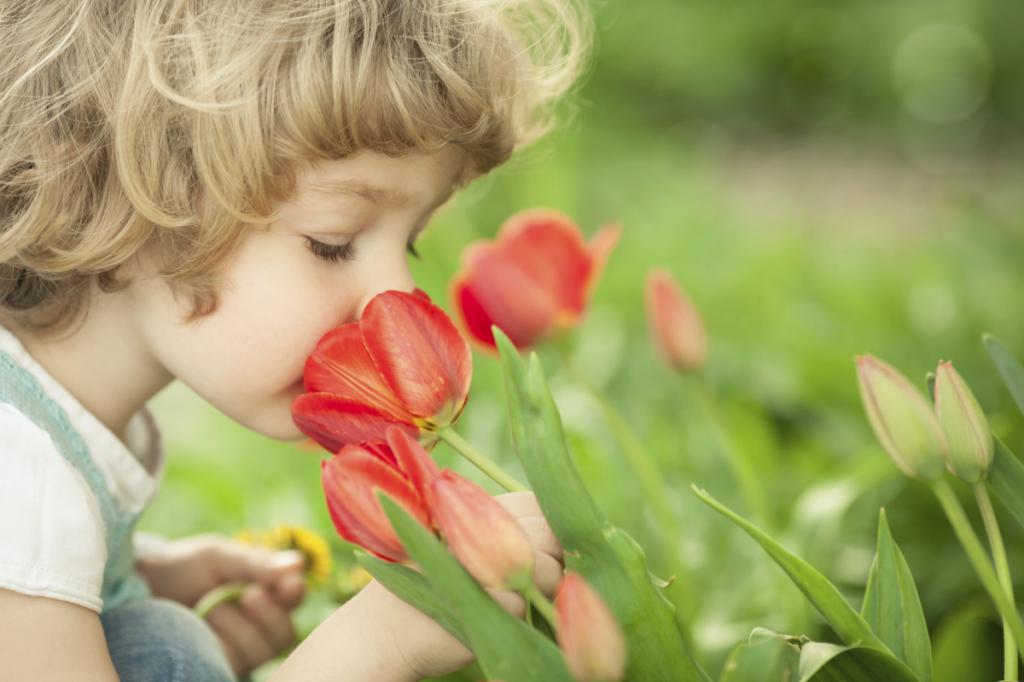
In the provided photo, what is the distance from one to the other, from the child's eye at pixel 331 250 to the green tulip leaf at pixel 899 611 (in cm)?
48

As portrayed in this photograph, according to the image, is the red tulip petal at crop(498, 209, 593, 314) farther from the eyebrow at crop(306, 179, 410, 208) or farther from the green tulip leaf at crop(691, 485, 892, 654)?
the green tulip leaf at crop(691, 485, 892, 654)

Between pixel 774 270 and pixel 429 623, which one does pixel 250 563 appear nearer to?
Answer: pixel 429 623

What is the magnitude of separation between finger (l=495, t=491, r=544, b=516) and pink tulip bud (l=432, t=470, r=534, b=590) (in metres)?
0.15

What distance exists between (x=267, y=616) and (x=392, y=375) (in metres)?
0.61

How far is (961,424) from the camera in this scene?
0.79 metres

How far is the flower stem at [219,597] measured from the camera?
132cm

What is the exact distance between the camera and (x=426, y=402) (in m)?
0.82

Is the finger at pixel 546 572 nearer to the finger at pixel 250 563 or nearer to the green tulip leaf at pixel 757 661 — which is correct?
the green tulip leaf at pixel 757 661

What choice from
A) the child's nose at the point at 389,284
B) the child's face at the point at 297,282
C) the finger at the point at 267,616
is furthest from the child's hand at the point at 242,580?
the child's nose at the point at 389,284

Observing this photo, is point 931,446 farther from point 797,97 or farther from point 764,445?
point 797,97

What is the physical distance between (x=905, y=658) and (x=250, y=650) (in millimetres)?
744

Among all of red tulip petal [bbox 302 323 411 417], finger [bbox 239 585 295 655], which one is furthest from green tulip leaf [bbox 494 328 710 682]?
finger [bbox 239 585 295 655]

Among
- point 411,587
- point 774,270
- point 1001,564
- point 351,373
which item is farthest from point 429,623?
point 774,270

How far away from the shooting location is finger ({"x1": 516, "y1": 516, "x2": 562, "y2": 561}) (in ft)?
2.67
